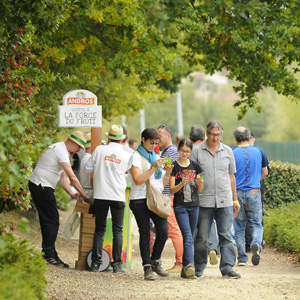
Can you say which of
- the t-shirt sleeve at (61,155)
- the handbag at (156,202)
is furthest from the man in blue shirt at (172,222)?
the t-shirt sleeve at (61,155)

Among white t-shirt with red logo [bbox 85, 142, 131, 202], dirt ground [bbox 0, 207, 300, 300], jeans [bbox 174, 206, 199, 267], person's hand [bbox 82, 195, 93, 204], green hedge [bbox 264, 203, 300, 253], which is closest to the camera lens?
dirt ground [bbox 0, 207, 300, 300]

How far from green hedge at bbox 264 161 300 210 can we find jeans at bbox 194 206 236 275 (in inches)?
264

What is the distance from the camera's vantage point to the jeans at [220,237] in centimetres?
874

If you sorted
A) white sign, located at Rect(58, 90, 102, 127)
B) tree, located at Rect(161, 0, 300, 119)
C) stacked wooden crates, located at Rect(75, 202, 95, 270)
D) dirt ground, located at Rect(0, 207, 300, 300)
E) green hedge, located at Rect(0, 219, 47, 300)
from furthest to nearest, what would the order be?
tree, located at Rect(161, 0, 300, 119) → white sign, located at Rect(58, 90, 102, 127) → stacked wooden crates, located at Rect(75, 202, 95, 270) → dirt ground, located at Rect(0, 207, 300, 300) → green hedge, located at Rect(0, 219, 47, 300)

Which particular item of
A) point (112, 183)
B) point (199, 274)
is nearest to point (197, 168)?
point (112, 183)

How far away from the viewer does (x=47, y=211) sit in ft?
31.5

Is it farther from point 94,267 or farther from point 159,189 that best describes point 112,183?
point 94,267

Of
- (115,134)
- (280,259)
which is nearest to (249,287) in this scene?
(115,134)

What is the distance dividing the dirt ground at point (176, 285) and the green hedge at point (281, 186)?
5130mm

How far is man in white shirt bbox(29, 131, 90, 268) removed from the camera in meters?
9.45

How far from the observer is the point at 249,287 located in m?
7.91

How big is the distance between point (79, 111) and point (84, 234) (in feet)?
5.60

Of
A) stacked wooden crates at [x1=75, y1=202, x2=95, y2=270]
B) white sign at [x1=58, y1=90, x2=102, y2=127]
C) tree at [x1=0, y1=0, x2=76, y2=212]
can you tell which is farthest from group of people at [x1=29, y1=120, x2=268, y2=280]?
tree at [x1=0, y1=0, x2=76, y2=212]

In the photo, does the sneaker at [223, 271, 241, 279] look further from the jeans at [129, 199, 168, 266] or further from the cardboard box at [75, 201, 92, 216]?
the cardboard box at [75, 201, 92, 216]
